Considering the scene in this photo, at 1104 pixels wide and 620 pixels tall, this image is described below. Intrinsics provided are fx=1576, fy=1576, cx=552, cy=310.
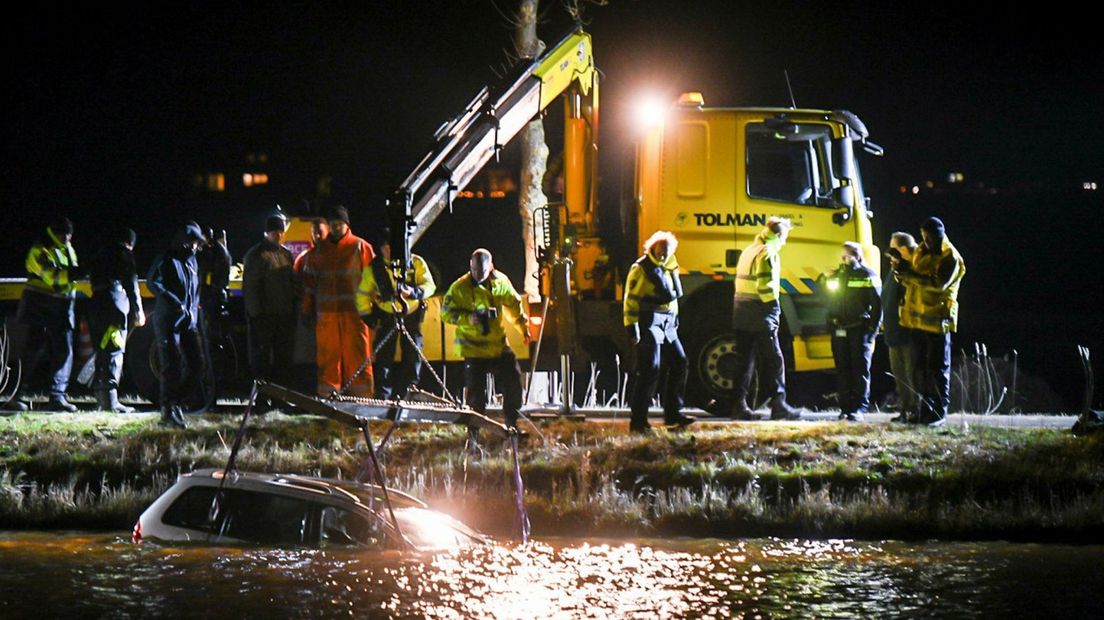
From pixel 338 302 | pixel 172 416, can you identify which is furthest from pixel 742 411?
pixel 172 416

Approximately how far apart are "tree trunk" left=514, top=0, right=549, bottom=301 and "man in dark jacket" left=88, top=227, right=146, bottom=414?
5.43m

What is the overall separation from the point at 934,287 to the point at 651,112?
342cm

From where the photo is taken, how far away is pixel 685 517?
1259 cm

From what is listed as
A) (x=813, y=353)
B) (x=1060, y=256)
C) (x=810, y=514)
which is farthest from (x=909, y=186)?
(x=810, y=514)

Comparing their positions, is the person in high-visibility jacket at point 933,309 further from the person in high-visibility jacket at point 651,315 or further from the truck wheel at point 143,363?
the truck wheel at point 143,363

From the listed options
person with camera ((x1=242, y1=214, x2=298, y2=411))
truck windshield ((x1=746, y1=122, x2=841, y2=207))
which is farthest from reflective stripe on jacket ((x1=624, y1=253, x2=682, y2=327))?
person with camera ((x1=242, y1=214, x2=298, y2=411))

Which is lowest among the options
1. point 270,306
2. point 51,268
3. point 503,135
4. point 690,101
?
point 270,306

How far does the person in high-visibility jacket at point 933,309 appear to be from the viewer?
48.2 ft

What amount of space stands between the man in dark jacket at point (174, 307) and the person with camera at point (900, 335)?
6.68 m

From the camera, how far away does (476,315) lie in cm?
1435

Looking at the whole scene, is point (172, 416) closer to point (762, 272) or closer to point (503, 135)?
point (503, 135)

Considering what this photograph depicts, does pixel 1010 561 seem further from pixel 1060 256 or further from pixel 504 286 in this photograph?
pixel 1060 256

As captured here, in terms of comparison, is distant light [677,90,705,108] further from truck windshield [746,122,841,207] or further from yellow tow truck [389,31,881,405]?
truck windshield [746,122,841,207]

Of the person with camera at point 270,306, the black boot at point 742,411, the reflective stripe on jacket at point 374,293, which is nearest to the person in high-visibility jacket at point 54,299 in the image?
the person with camera at point 270,306
